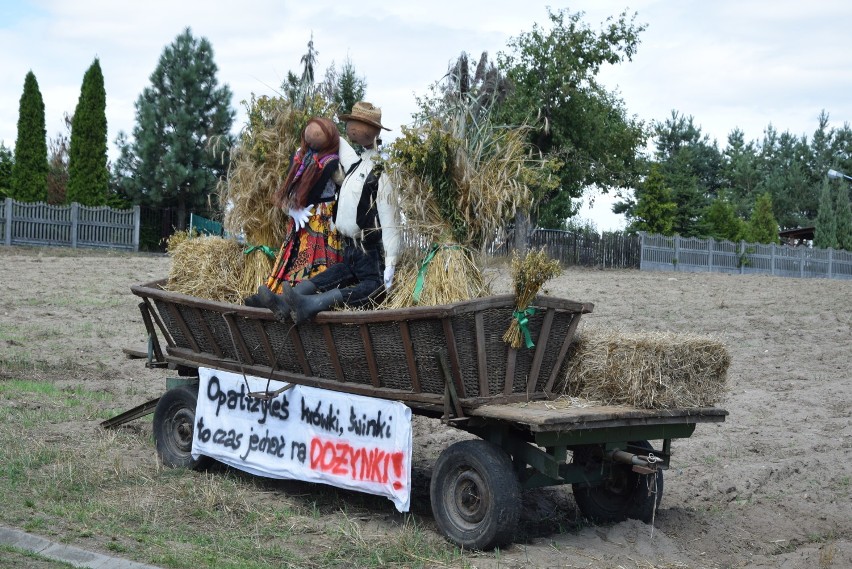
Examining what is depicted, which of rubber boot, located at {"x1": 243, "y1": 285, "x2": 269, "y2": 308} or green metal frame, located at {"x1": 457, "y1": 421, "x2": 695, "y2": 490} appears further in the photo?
rubber boot, located at {"x1": 243, "y1": 285, "x2": 269, "y2": 308}

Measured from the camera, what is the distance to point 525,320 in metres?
5.86

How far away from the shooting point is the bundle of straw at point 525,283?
5742 millimetres

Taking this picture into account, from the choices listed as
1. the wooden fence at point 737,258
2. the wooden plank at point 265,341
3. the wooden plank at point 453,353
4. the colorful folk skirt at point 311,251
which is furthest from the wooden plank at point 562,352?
the wooden fence at point 737,258

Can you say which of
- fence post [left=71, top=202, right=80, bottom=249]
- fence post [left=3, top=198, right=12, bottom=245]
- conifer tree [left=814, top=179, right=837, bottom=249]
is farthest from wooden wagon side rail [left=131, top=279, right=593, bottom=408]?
conifer tree [left=814, top=179, right=837, bottom=249]

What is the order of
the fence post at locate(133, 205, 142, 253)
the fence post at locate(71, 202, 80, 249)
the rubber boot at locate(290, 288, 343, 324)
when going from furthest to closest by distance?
the fence post at locate(133, 205, 142, 253), the fence post at locate(71, 202, 80, 249), the rubber boot at locate(290, 288, 343, 324)

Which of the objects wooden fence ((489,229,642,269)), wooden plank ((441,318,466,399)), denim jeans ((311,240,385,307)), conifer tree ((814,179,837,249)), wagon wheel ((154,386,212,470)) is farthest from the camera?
conifer tree ((814,179,837,249))

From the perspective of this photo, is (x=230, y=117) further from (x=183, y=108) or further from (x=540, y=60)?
(x=540, y=60)

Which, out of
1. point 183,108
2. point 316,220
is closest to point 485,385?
point 316,220

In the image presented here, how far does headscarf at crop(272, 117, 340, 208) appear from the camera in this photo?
7.38 metres

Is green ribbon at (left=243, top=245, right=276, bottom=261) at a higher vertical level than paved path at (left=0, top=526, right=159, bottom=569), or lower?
higher

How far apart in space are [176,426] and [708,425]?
4.74 metres

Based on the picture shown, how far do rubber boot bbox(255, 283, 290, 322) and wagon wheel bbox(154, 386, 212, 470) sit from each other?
4.97 ft

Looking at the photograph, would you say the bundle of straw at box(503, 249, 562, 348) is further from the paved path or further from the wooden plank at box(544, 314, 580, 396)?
the paved path

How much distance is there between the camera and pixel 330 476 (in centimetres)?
667
